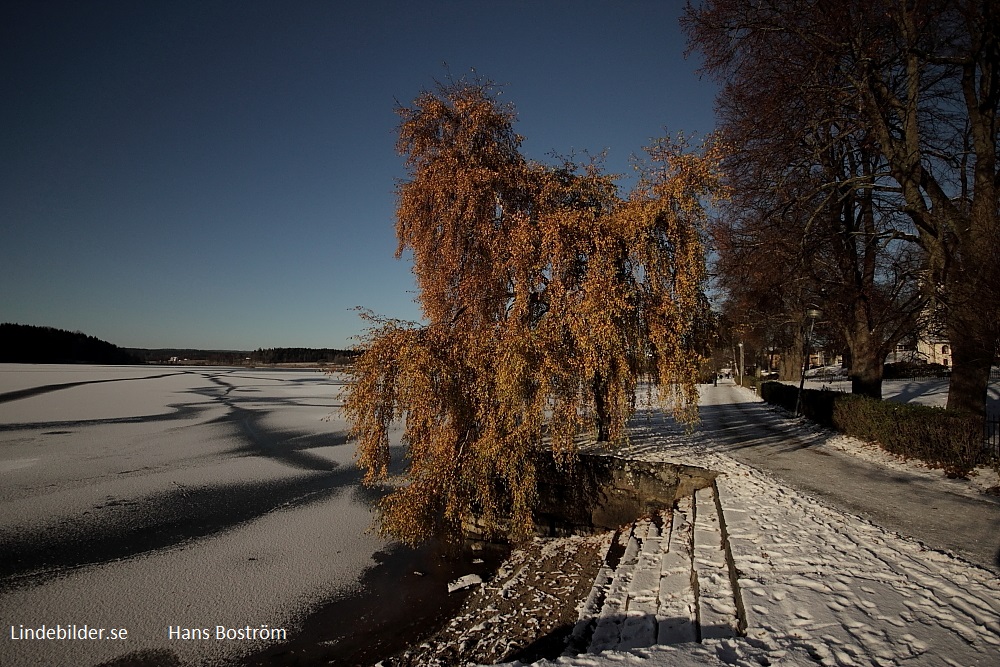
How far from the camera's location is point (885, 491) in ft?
22.3

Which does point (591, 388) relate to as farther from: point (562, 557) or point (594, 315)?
point (562, 557)

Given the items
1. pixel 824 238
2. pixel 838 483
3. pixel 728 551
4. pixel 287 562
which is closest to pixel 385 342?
pixel 287 562

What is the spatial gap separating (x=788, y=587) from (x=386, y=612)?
4.74 meters

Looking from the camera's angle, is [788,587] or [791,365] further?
[791,365]

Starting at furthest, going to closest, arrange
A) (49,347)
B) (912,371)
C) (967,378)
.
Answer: (49,347) → (912,371) → (967,378)

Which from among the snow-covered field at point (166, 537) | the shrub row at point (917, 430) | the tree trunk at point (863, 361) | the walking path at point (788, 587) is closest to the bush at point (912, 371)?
the tree trunk at point (863, 361)

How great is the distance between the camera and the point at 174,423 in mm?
17844

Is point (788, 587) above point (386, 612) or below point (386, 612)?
above

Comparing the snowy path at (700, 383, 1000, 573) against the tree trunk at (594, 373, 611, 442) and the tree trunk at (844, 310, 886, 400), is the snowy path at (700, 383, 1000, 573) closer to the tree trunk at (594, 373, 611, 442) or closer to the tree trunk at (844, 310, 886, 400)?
the tree trunk at (844, 310, 886, 400)

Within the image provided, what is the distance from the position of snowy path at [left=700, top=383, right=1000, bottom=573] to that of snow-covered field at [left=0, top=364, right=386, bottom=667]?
272 inches

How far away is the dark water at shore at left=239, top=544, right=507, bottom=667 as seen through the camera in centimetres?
540

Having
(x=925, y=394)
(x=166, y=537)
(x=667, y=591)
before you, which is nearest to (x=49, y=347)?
(x=166, y=537)

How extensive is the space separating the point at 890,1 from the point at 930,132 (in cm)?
321

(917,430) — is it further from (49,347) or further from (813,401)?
(49,347)
